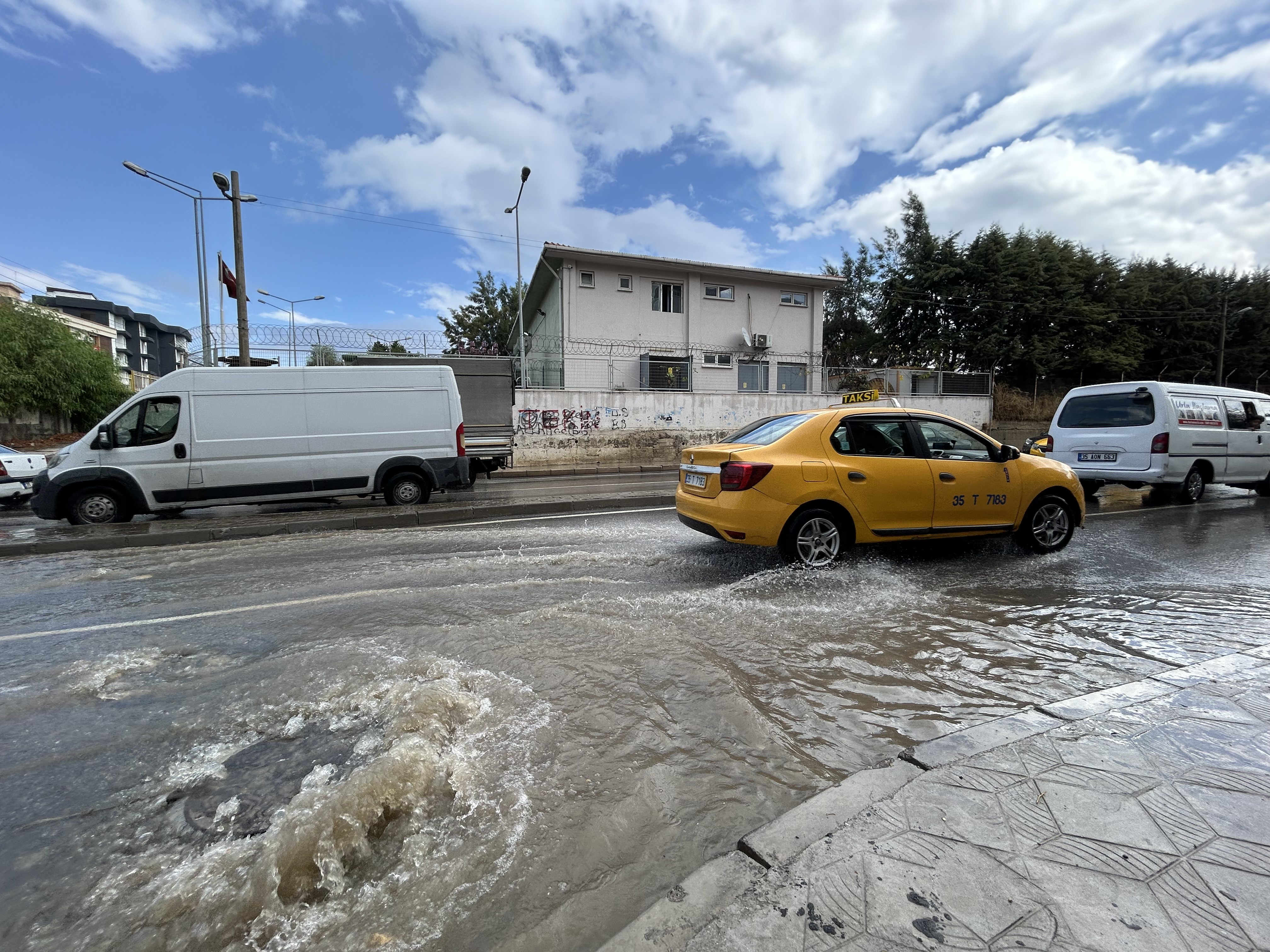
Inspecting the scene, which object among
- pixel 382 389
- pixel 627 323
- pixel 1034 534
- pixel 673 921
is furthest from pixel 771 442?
pixel 627 323

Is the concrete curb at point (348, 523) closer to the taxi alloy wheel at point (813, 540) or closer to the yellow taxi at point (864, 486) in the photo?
the yellow taxi at point (864, 486)

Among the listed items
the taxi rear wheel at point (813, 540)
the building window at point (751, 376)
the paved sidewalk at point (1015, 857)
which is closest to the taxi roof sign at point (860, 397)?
the building window at point (751, 376)

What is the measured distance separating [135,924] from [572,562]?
4398 mm

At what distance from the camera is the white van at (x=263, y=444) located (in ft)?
28.8

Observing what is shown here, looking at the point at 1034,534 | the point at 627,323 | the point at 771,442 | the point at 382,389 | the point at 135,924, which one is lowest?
the point at 135,924

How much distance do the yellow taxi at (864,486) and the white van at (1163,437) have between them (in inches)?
161

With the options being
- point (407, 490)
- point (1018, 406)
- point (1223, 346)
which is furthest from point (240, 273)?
point (1223, 346)

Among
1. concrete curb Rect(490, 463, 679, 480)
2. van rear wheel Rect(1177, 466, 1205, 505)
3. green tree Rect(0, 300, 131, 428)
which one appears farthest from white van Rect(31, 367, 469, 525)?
green tree Rect(0, 300, 131, 428)

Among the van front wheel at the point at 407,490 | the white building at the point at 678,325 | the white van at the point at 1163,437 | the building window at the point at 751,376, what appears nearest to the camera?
the white van at the point at 1163,437

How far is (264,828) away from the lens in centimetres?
216

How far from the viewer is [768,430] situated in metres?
5.95

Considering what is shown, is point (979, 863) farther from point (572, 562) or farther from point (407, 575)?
point (407, 575)

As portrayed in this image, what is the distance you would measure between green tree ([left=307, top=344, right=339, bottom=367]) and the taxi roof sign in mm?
15467

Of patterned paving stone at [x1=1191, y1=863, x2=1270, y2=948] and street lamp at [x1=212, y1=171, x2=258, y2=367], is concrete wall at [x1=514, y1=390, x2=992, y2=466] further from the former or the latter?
patterned paving stone at [x1=1191, y1=863, x2=1270, y2=948]
